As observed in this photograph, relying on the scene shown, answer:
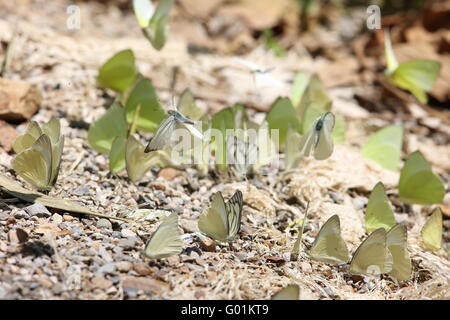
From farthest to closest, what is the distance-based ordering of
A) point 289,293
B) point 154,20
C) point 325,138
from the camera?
point 154,20
point 325,138
point 289,293

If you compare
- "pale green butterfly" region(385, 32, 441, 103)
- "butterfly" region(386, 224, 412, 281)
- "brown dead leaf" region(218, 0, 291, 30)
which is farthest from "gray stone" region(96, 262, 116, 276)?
"brown dead leaf" region(218, 0, 291, 30)

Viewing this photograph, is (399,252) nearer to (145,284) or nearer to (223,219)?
(223,219)

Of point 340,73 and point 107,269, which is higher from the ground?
point 340,73

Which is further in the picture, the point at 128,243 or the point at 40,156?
the point at 40,156

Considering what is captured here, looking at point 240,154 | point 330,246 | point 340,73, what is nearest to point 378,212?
point 330,246

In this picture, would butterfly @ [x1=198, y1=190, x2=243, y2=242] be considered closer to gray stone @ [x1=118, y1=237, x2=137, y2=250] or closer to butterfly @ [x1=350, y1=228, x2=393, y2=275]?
gray stone @ [x1=118, y1=237, x2=137, y2=250]

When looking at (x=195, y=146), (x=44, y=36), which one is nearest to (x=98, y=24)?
(x=44, y=36)
